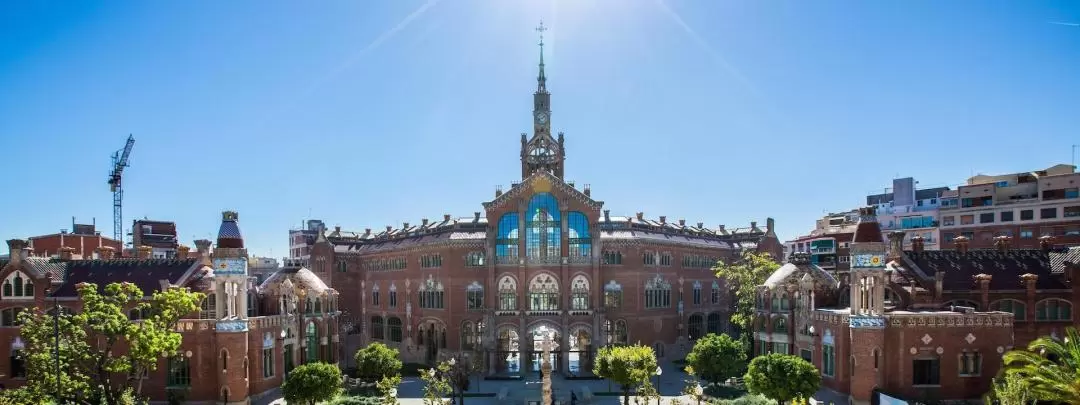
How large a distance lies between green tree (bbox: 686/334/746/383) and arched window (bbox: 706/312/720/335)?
89.8ft

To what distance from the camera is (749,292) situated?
71.9 metres

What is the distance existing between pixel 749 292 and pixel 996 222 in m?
34.6

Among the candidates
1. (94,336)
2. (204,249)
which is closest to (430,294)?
(204,249)

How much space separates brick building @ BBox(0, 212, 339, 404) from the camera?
2098 inches

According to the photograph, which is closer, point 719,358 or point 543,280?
point 719,358

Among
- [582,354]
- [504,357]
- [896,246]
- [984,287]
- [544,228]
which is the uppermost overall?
[544,228]

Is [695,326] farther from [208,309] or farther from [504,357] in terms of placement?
[208,309]

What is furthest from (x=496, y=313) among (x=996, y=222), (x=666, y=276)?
(x=996, y=222)

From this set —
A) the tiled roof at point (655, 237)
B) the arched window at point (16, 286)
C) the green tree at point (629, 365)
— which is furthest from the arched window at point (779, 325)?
the arched window at point (16, 286)

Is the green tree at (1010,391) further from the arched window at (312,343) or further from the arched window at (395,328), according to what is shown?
the arched window at (395,328)

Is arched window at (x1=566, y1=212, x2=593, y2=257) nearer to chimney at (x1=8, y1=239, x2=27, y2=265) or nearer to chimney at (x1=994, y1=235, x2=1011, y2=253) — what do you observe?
chimney at (x1=994, y1=235, x2=1011, y2=253)

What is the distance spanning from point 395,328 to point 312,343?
A: 2012 centimetres

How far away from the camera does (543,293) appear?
72.9m

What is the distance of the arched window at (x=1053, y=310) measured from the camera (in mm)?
56875
